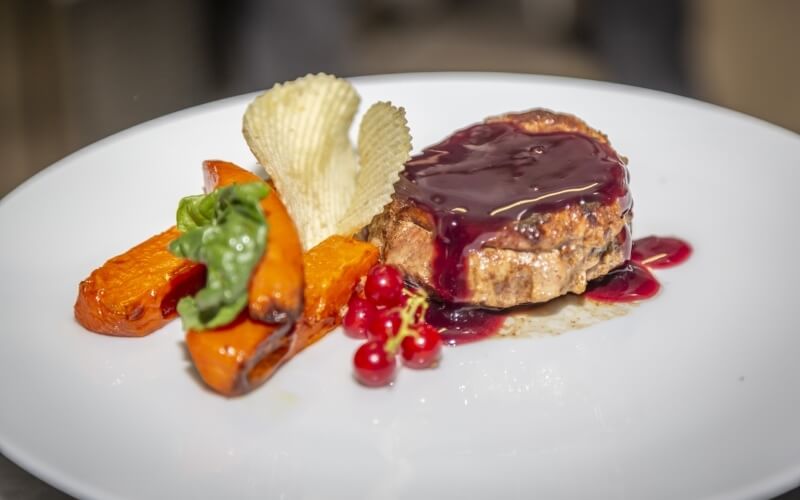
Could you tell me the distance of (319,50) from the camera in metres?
6.61

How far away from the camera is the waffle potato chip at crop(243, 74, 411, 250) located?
2.68 metres

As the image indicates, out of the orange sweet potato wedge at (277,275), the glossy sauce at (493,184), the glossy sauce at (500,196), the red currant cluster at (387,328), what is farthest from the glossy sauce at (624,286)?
the orange sweet potato wedge at (277,275)

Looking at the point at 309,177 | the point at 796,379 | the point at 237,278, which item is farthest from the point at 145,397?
the point at 796,379

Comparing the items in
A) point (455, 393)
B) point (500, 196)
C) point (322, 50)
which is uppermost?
point (500, 196)

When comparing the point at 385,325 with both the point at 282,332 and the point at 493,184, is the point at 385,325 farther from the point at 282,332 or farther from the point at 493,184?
the point at 493,184

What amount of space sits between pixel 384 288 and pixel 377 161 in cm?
42

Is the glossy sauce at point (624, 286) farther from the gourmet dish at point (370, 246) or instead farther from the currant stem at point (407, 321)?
the currant stem at point (407, 321)

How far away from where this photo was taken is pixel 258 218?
2221 millimetres

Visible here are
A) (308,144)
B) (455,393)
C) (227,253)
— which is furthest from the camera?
(308,144)

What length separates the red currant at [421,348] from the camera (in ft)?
7.72

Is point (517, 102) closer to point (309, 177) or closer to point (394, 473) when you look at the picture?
point (309, 177)

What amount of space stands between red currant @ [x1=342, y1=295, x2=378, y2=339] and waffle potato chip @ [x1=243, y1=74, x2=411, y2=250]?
29 centimetres

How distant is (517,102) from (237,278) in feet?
6.12

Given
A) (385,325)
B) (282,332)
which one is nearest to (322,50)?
(385,325)
